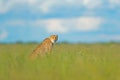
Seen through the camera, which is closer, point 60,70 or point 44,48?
point 60,70

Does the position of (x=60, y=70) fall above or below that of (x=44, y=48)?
below

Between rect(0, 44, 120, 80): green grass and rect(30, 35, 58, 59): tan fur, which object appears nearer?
rect(0, 44, 120, 80): green grass

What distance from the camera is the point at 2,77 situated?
786 centimetres

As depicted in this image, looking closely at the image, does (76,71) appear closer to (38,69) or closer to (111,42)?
(38,69)

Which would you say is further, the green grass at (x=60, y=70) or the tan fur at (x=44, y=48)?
the tan fur at (x=44, y=48)

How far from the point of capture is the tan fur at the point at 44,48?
10.9 metres

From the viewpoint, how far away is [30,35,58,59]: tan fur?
10.9 m

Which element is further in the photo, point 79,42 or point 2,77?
point 79,42

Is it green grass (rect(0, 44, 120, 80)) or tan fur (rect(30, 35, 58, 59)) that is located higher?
tan fur (rect(30, 35, 58, 59))

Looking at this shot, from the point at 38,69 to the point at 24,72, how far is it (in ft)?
1.11

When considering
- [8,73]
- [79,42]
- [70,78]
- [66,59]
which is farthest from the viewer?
[79,42]

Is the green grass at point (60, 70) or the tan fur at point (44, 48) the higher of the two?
the tan fur at point (44, 48)

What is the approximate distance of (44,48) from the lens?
37.7 ft

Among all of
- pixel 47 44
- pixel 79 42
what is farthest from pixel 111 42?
pixel 47 44
